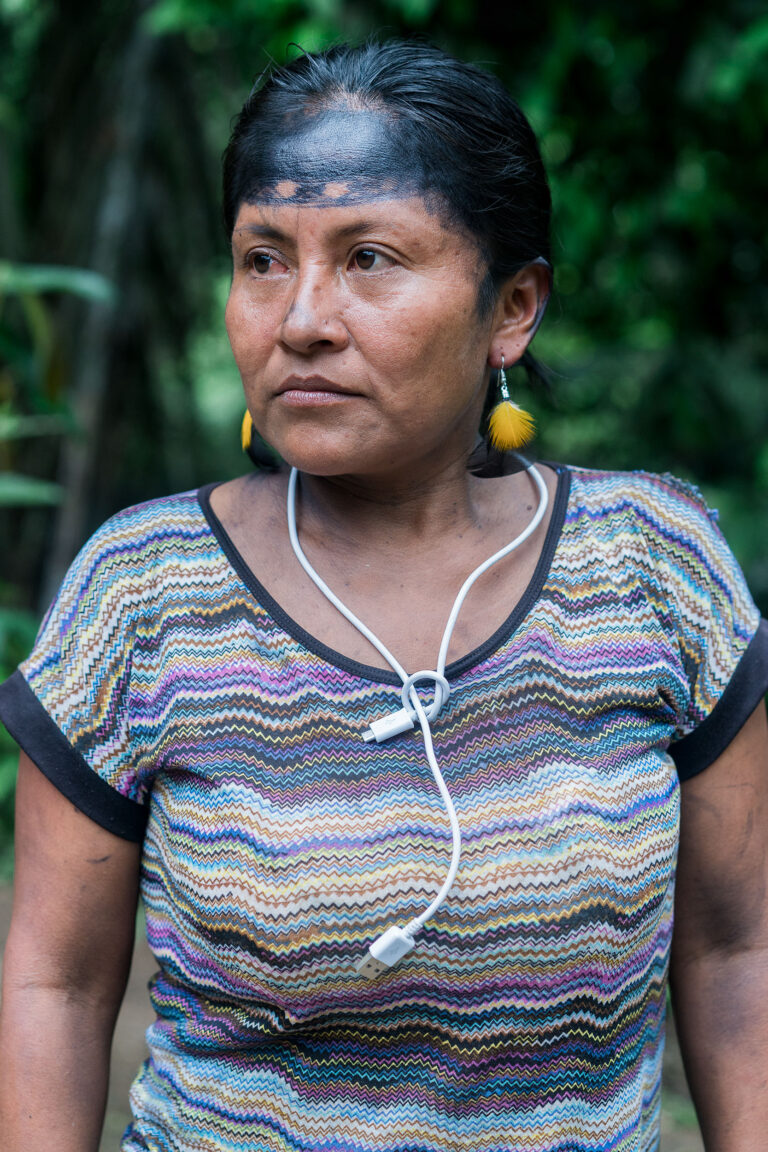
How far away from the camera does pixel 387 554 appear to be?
152cm

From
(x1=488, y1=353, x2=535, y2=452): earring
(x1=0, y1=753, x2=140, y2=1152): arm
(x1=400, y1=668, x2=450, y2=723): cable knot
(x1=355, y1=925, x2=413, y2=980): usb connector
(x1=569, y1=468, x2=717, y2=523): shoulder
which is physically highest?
(x1=488, y1=353, x2=535, y2=452): earring

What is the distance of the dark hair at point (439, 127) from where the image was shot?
1382mm

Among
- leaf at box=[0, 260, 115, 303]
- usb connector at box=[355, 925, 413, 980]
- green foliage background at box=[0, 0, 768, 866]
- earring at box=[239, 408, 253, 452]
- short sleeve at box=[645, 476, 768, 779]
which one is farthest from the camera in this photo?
green foliage background at box=[0, 0, 768, 866]

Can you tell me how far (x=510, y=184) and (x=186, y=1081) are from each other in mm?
1183

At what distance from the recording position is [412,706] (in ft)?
4.42

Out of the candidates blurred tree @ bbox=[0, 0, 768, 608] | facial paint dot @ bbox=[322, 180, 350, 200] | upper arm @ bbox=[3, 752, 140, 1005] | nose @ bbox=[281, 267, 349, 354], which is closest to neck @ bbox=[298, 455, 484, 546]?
nose @ bbox=[281, 267, 349, 354]

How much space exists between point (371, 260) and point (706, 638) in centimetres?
64

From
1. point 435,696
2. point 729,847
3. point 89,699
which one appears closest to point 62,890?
point 89,699

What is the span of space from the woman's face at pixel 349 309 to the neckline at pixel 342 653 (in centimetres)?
15

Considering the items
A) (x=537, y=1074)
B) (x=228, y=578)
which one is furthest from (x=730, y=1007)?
(x=228, y=578)

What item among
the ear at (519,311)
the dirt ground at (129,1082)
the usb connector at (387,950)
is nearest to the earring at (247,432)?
the ear at (519,311)

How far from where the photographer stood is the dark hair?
1.38 m

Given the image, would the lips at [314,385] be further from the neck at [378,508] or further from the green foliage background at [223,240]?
the green foliage background at [223,240]

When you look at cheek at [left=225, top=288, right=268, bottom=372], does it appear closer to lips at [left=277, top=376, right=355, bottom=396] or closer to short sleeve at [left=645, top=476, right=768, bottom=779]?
lips at [left=277, top=376, right=355, bottom=396]
